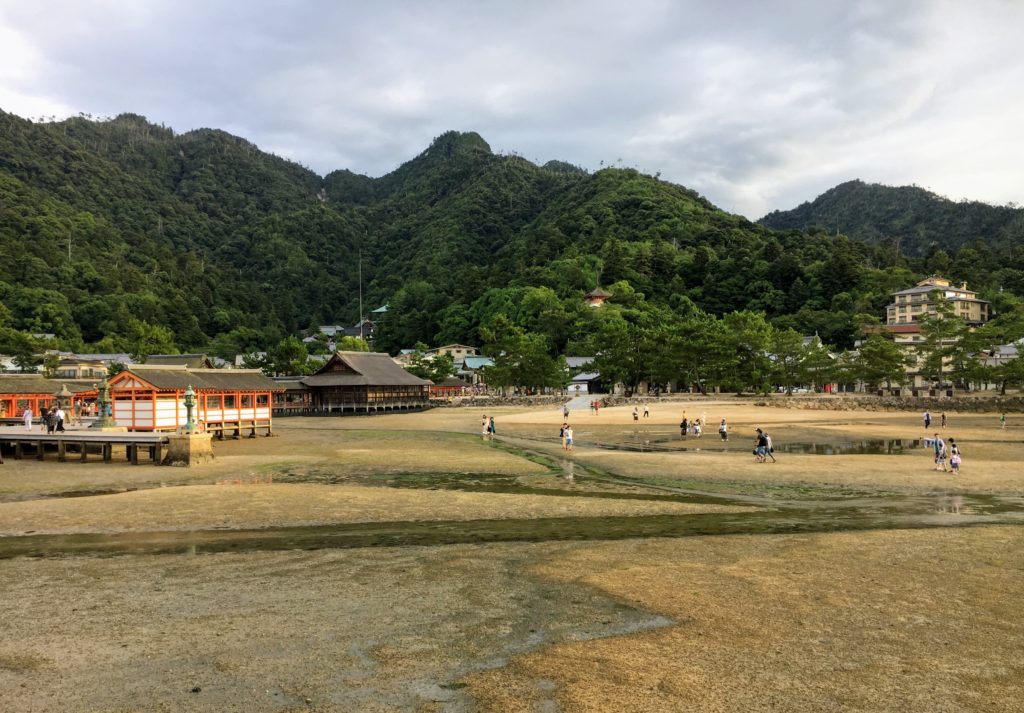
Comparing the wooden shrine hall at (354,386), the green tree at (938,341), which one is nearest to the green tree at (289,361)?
the wooden shrine hall at (354,386)

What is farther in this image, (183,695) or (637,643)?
(637,643)

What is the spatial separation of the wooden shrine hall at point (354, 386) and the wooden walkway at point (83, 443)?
31.9 metres

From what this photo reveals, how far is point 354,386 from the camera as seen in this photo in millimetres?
61094

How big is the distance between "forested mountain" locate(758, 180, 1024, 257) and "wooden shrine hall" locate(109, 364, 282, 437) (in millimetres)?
128977

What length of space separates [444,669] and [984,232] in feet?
589

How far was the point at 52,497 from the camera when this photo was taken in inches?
716

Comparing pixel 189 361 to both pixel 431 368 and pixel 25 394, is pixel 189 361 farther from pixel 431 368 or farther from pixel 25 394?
pixel 431 368

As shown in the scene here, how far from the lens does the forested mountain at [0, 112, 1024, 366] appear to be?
333ft

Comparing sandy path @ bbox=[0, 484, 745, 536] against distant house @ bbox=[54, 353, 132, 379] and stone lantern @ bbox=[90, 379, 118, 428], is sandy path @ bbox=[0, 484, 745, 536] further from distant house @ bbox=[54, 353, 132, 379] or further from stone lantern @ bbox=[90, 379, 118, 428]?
distant house @ bbox=[54, 353, 132, 379]

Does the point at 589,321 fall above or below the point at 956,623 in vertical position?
above

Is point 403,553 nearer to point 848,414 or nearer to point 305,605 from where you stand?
point 305,605

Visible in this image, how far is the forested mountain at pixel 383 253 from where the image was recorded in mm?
101625

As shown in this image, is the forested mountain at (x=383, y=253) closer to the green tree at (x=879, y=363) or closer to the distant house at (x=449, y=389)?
the distant house at (x=449, y=389)

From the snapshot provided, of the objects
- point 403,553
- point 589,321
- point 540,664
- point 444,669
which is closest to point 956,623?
point 540,664
